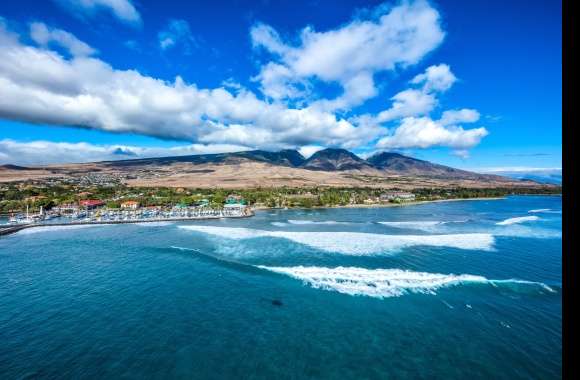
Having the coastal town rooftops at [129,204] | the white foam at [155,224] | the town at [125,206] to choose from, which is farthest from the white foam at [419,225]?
the coastal town rooftops at [129,204]

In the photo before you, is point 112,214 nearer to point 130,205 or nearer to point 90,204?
point 130,205

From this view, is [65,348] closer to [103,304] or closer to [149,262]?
[103,304]

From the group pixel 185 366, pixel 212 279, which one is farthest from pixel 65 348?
pixel 212 279

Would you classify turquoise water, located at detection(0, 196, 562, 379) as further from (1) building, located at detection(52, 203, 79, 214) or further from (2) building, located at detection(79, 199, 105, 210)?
(2) building, located at detection(79, 199, 105, 210)

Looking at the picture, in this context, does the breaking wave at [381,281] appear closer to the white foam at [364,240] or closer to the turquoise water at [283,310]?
the turquoise water at [283,310]

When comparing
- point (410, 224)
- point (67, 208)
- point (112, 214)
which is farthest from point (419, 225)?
point (67, 208)
